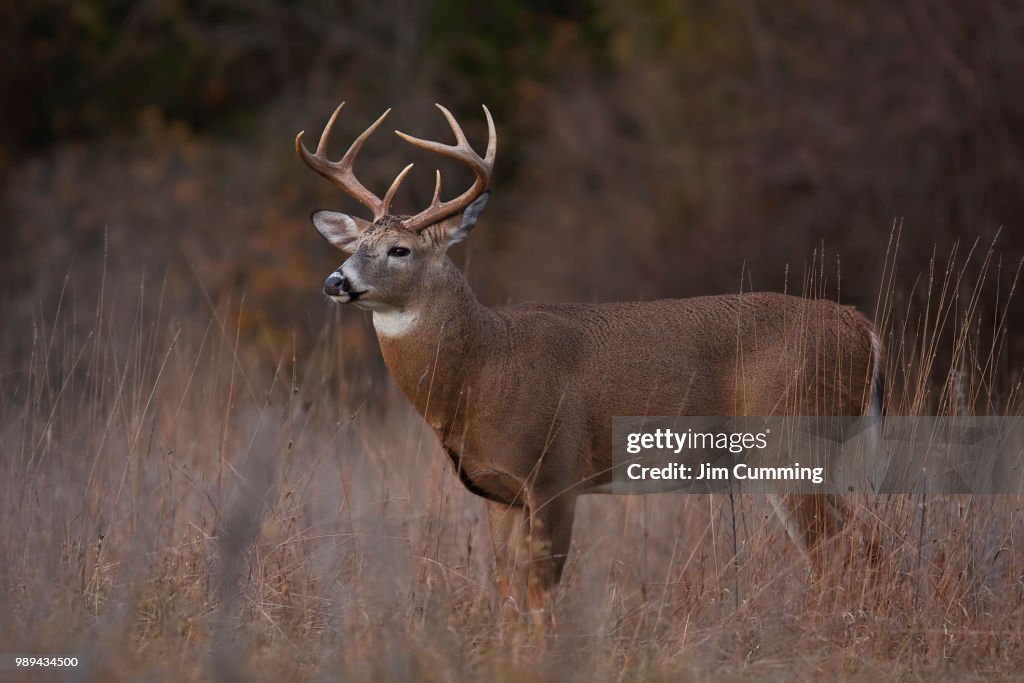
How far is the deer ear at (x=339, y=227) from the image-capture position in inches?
258

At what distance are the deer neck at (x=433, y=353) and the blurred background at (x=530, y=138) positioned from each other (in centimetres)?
778

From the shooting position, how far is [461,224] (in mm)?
6391

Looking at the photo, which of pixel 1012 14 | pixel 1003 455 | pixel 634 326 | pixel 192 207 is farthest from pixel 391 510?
pixel 192 207

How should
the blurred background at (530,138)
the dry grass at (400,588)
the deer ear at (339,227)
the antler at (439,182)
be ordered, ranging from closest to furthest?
A: the dry grass at (400,588), the antler at (439,182), the deer ear at (339,227), the blurred background at (530,138)

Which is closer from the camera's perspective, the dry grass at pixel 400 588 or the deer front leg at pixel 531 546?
the dry grass at pixel 400 588

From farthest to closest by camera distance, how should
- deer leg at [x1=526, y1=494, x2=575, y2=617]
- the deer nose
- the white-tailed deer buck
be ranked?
1. the white-tailed deer buck
2. deer leg at [x1=526, y1=494, x2=575, y2=617]
3. the deer nose

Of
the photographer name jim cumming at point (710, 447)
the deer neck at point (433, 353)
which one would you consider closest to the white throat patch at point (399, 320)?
the deer neck at point (433, 353)

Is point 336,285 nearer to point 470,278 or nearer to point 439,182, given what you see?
point 439,182

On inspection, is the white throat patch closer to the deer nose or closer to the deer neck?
the deer neck

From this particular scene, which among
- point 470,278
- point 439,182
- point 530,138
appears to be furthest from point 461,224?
point 530,138

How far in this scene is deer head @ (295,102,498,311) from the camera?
19.7ft

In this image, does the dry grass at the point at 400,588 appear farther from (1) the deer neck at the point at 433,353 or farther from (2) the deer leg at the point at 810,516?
(1) the deer neck at the point at 433,353

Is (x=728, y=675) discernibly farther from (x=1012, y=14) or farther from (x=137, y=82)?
(x=137, y=82)

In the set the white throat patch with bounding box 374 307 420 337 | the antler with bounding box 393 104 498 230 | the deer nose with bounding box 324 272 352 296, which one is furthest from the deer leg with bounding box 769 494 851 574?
the deer nose with bounding box 324 272 352 296
